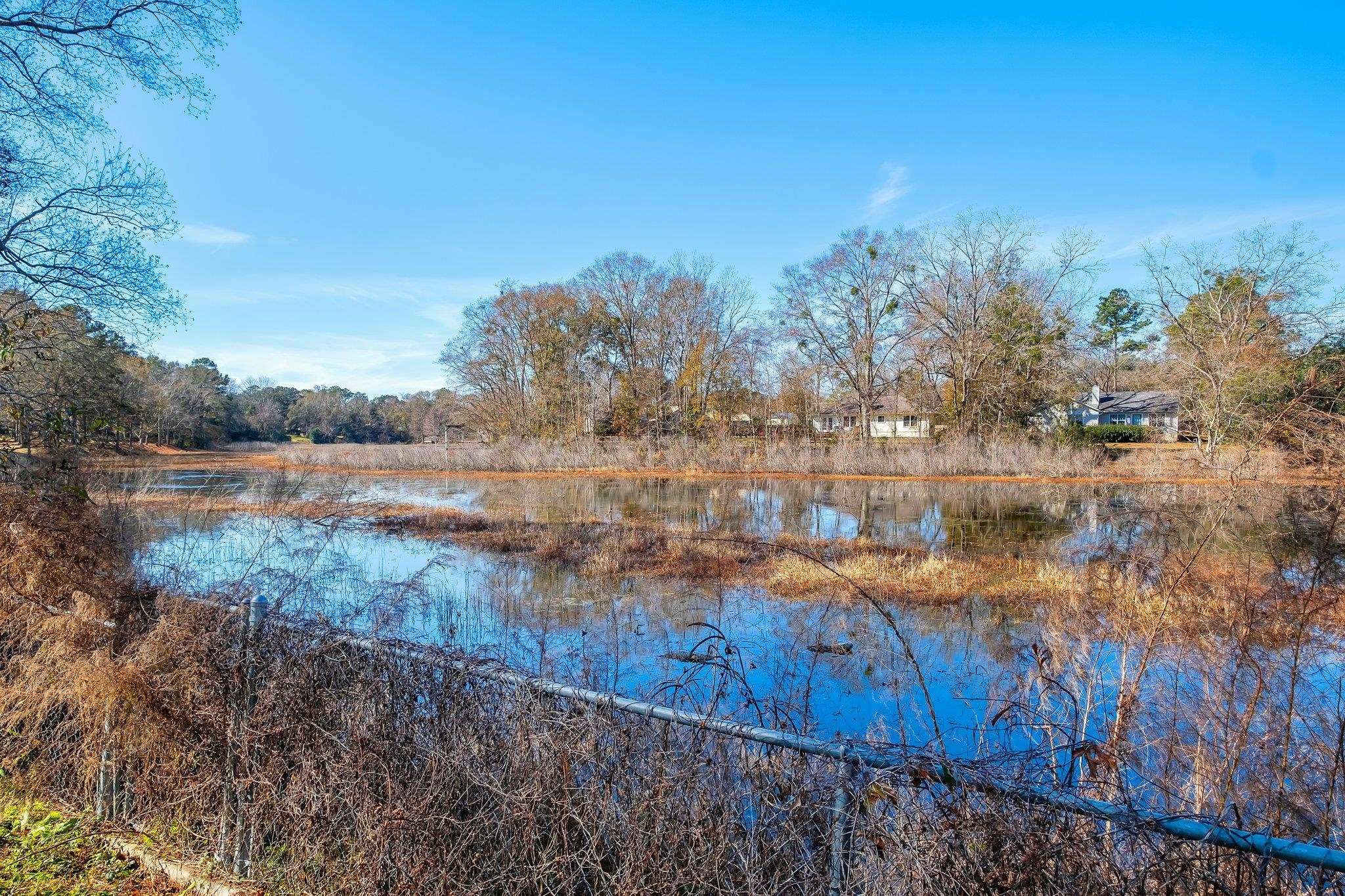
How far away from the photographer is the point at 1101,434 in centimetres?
4394

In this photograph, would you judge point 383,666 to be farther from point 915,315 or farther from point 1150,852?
point 915,315

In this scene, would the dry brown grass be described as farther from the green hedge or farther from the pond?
the green hedge

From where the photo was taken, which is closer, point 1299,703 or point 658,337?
point 1299,703

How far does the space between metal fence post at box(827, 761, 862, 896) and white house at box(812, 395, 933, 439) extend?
132 ft

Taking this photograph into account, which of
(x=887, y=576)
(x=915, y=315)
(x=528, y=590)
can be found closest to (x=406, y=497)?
(x=528, y=590)

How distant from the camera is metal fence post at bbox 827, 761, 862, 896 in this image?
2367 millimetres

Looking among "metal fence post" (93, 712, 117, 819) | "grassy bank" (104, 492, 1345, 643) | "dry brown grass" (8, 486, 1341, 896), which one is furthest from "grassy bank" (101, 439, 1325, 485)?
"metal fence post" (93, 712, 117, 819)

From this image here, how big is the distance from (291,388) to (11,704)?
97.9m

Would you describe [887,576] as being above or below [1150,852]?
below

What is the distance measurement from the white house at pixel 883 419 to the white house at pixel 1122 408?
12998mm

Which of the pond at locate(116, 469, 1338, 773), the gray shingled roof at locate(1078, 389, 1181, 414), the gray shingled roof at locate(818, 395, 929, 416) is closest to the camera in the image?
the pond at locate(116, 469, 1338, 773)

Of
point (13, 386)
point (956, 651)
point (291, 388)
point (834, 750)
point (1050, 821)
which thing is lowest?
point (956, 651)

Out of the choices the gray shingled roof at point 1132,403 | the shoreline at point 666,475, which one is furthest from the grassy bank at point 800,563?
the gray shingled roof at point 1132,403

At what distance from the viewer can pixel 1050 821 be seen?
7.42 feet
